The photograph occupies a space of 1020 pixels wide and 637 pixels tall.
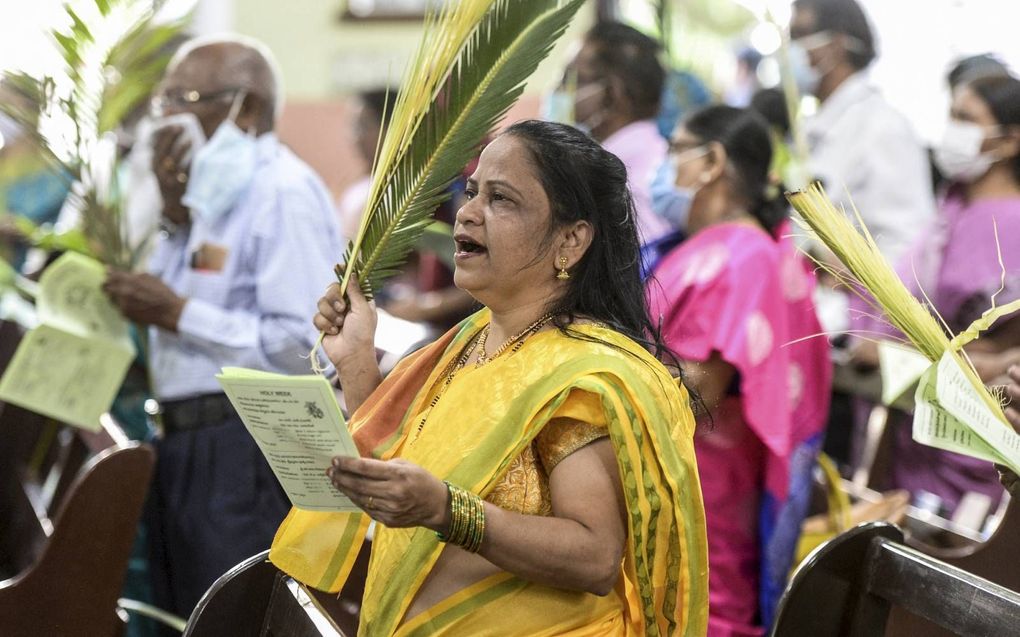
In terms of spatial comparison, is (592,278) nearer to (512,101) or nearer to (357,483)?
(512,101)

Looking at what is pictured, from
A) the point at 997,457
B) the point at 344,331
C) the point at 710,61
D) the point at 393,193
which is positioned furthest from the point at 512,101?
the point at 710,61

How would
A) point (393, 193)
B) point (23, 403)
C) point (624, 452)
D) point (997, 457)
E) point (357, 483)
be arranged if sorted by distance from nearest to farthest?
point (357, 483)
point (624, 452)
point (997, 457)
point (393, 193)
point (23, 403)

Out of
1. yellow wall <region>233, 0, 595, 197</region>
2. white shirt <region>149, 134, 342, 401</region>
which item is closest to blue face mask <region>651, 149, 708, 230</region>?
white shirt <region>149, 134, 342, 401</region>

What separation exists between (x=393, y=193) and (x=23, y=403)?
1.70 meters

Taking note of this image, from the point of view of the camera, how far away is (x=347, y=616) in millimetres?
2756

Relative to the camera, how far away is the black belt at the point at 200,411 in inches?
138

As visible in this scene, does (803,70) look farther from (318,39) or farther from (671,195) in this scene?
(318,39)

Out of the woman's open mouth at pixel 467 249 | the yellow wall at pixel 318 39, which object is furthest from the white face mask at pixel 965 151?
the yellow wall at pixel 318 39

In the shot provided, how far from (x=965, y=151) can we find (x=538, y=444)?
111 inches

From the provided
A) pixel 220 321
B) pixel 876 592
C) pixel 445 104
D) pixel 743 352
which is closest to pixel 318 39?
pixel 220 321

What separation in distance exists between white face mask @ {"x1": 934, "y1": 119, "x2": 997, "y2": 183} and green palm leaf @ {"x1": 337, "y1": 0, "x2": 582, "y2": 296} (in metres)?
2.57

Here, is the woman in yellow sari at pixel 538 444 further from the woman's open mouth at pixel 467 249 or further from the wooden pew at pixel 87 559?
the wooden pew at pixel 87 559

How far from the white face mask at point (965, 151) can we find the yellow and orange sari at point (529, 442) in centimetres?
257

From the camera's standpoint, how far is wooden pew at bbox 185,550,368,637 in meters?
2.30
